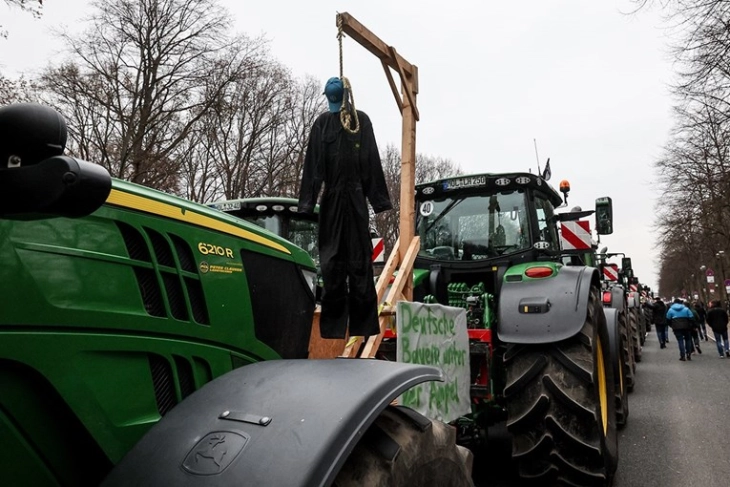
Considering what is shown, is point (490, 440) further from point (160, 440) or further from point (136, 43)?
point (136, 43)

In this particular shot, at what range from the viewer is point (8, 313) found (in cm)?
143

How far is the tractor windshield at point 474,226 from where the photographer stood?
5.80m

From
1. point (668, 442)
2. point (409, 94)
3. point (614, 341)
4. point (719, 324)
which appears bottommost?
point (668, 442)

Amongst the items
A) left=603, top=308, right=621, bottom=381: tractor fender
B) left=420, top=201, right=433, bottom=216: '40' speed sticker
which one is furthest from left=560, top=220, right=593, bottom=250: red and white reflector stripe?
left=420, top=201, right=433, bottom=216: '40' speed sticker

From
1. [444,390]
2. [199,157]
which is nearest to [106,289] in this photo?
[444,390]

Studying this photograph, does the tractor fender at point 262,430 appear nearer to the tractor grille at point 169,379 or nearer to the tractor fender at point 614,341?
the tractor grille at point 169,379

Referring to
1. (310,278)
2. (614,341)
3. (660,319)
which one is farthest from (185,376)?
(660,319)

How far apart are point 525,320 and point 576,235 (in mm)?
1721

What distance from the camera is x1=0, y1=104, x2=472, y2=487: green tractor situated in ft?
4.70

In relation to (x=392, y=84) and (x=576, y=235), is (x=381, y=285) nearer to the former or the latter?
(x=392, y=84)

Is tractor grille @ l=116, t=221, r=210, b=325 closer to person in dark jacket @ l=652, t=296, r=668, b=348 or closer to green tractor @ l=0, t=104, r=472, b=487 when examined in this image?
green tractor @ l=0, t=104, r=472, b=487

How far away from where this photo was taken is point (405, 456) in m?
1.95

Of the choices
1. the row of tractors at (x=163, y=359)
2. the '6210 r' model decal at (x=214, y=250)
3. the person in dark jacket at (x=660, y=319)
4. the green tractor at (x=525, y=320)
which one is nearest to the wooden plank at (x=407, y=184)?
the green tractor at (x=525, y=320)

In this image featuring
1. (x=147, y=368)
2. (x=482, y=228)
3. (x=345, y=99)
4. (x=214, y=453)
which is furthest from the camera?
(x=482, y=228)
